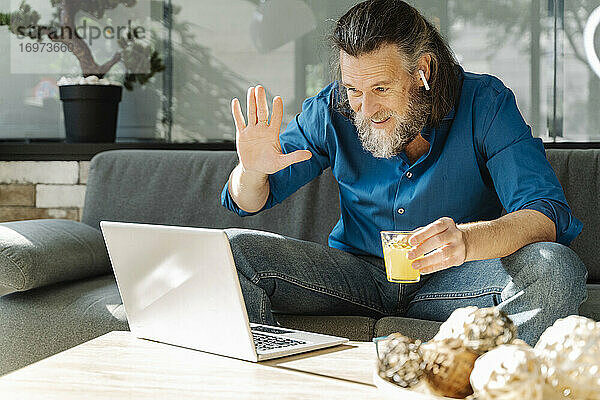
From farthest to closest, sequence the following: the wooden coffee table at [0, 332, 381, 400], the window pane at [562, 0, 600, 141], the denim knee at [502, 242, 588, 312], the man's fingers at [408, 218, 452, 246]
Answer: the window pane at [562, 0, 600, 141] < the denim knee at [502, 242, 588, 312] < the man's fingers at [408, 218, 452, 246] < the wooden coffee table at [0, 332, 381, 400]

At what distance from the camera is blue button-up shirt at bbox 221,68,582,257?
6.35 ft

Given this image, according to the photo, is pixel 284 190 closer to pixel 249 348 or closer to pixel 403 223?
pixel 403 223

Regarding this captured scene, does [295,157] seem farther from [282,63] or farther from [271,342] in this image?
[282,63]

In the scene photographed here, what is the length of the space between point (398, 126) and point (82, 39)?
2046 mm

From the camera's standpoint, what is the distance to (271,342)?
1.39 meters

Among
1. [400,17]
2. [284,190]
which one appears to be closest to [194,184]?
[284,190]

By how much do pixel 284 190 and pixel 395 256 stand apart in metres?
0.71

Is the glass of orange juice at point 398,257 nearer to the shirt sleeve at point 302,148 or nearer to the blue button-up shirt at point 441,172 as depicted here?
the blue button-up shirt at point 441,172

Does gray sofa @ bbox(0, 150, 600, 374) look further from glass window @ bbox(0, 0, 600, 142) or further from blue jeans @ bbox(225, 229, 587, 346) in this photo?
glass window @ bbox(0, 0, 600, 142)

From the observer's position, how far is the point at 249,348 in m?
1.26

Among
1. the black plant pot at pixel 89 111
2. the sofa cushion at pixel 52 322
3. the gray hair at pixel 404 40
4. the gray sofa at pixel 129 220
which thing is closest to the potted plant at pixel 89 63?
the black plant pot at pixel 89 111

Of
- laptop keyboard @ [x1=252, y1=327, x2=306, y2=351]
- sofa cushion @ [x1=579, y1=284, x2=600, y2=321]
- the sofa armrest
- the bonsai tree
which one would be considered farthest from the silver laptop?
the bonsai tree

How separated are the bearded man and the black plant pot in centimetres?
136

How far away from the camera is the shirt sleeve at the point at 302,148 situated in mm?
2203
